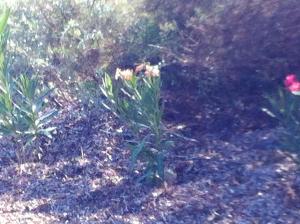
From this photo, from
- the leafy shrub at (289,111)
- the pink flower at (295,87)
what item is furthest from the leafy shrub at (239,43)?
the pink flower at (295,87)

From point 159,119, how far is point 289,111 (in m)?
1.11

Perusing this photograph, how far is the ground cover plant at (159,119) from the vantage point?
230 inches

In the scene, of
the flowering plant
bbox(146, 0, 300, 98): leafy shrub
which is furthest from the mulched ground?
bbox(146, 0, 300, 98): leafy shrub

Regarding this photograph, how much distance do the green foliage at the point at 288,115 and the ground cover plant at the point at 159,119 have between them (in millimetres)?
12

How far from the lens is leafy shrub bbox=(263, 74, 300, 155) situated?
211 inches

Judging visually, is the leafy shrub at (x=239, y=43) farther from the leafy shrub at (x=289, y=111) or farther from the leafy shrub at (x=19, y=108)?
the leafy shrub at (x=19, y=108)

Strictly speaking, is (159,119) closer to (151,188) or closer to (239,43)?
(151,188)

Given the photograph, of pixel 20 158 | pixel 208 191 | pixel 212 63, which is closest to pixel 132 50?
pixel 212 63

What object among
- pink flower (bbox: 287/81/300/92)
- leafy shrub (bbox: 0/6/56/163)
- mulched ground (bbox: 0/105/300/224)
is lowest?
mulched ground (bbox: 0/105/300/224)

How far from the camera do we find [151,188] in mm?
6129

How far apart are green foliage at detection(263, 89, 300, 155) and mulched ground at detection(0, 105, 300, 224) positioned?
34cm

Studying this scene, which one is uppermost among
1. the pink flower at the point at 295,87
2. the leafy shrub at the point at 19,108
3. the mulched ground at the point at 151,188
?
the pink flower at the point at 295,87

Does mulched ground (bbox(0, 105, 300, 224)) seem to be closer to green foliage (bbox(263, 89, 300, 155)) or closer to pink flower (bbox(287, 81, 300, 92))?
green foliage (bbox(263, 89, 300, 155))

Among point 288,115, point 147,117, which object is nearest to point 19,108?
point 147,117
